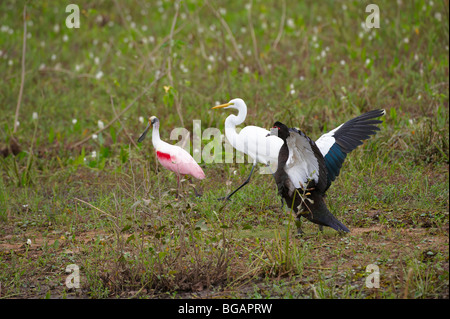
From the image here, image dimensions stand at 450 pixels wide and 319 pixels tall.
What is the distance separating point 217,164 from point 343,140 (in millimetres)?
1741

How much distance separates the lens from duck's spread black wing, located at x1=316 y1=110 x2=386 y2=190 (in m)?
5.00

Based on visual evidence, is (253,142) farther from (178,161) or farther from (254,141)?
(178,161)

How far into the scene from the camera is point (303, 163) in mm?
4570

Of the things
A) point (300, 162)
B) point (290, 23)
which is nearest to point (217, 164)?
point (300, 162)

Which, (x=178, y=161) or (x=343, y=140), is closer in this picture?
(x=343, y=140)

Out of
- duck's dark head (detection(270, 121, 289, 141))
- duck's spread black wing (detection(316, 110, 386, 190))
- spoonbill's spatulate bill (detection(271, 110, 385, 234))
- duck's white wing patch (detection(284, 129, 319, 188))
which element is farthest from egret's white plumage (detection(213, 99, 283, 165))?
duck's dark head (detection(270, 121, 289, 141))

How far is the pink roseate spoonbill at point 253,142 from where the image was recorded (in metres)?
5.82

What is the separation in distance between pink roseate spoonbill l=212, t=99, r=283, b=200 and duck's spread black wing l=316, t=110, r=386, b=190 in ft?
2.34

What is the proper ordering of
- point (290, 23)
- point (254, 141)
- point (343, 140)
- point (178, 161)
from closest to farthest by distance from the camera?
point (343, 140), point (178, 161), point (254, 141), point (290, 23)

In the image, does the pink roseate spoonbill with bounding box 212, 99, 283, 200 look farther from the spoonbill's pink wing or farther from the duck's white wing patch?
the duck's white wing patch

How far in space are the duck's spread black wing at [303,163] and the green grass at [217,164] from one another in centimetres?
38

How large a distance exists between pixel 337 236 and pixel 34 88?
233 inches

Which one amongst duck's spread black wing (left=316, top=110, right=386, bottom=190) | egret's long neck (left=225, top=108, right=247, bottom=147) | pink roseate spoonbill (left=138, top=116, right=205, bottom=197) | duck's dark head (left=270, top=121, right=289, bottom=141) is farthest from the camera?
egret's long neck (left=225, top=108, right=247, bottom=147)

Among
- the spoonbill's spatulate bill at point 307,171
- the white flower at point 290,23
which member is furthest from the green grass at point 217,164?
the spoonbill's spatulate bill at point 307,171
